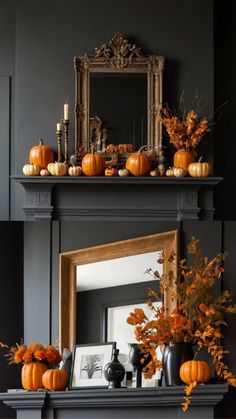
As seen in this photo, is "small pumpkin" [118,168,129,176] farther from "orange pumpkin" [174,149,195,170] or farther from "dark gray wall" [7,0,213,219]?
"dark gray wall" [7,0,213,219]

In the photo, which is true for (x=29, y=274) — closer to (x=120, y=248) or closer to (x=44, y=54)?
(x=120, y=248)

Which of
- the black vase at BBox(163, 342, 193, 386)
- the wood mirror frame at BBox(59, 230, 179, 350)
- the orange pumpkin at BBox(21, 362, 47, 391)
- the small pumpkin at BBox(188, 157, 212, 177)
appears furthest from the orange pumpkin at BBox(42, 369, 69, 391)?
the small pumpkin at BBox(188, 157, 212, 177)

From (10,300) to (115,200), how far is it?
1.98 m

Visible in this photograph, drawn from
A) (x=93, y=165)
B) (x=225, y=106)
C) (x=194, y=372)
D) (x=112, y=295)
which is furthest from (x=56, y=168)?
(x=194, y=372)

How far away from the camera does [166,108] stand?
28.5 feet

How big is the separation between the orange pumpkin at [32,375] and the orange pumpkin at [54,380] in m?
0.04

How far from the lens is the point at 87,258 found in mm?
6766

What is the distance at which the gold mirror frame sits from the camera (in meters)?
8.66

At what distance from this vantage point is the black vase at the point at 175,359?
6.36 meters

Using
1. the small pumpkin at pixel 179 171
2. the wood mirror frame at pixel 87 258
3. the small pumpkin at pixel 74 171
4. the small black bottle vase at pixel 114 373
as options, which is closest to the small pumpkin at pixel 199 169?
the small pumpkin at pixel 179 171

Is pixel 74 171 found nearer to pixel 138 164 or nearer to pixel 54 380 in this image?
pixel 138 164

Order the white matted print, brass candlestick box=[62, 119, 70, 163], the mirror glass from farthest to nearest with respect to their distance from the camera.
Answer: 1. the mirror glass
2. brass candlestick box=[62, 119, 70, 163]
3. the white matted print

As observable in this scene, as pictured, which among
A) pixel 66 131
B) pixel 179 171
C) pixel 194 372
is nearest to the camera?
pixel 194 372

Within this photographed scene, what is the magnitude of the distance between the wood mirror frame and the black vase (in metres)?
0.46
